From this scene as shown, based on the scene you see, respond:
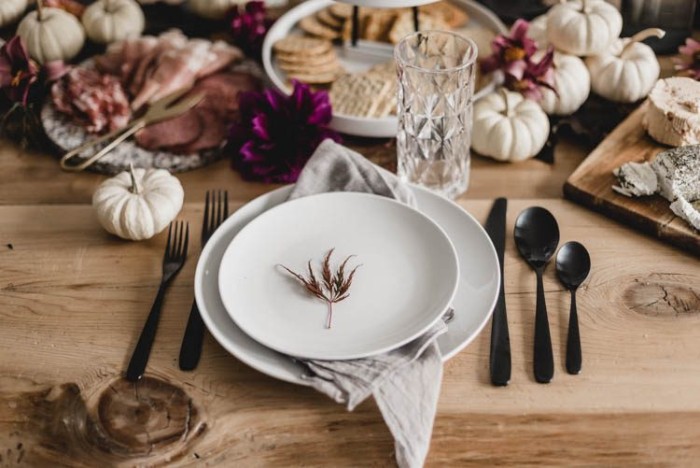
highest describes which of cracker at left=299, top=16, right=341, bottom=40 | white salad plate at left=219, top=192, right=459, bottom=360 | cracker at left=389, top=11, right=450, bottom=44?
cracker at left=389, top=11, right=450, bottom=44

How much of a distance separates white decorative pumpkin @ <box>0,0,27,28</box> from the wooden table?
0.82 m

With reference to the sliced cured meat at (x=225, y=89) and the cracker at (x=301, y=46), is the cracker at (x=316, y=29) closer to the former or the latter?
the cracker at (x=301, y=46)

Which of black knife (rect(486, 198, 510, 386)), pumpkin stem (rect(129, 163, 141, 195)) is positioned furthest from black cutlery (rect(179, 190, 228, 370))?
black knife (rect(486, 198, 510, 386))

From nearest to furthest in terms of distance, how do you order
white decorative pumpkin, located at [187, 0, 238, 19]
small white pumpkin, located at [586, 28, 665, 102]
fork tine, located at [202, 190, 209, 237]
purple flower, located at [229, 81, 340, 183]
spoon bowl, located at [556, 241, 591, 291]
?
spoon bowl, located at [556, 241, 591, 291] < fork tine, located at [202, 190, 209, 237] < purple flower, located at [229, 81, 340, 183] < small white pumpkin, located at [586, 28, 665, 102] < white decorative pumpkin, located at [187, 0, 238, 19]

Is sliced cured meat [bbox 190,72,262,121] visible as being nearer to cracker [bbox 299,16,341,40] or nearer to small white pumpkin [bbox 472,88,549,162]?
cracker [bbox 299,16,341,40]

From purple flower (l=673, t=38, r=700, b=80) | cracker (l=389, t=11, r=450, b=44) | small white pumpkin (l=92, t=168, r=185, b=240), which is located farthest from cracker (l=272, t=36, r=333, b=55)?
purple flower (l=673, t=38, r=700, b=80)

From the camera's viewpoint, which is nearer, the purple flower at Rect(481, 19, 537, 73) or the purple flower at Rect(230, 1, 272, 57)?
the purple flower at Rect(481, 19, 537, 73)

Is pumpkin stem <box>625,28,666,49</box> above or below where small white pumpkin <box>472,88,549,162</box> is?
above

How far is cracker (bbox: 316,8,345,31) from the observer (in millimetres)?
1672

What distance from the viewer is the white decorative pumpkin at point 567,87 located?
1420 millimetres

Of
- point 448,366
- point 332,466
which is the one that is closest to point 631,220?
point 448,366

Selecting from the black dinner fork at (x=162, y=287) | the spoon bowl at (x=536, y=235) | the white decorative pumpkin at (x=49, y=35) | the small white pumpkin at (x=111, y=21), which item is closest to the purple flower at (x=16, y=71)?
the white decorative pumpkin at (x=49, y=35)

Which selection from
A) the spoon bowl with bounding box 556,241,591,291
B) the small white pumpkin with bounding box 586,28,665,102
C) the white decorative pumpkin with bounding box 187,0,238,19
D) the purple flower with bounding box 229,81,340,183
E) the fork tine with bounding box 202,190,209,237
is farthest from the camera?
the white decorative pumpkin with bounding box 187,0,238,19

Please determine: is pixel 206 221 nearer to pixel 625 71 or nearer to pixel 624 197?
pixel 624 197
